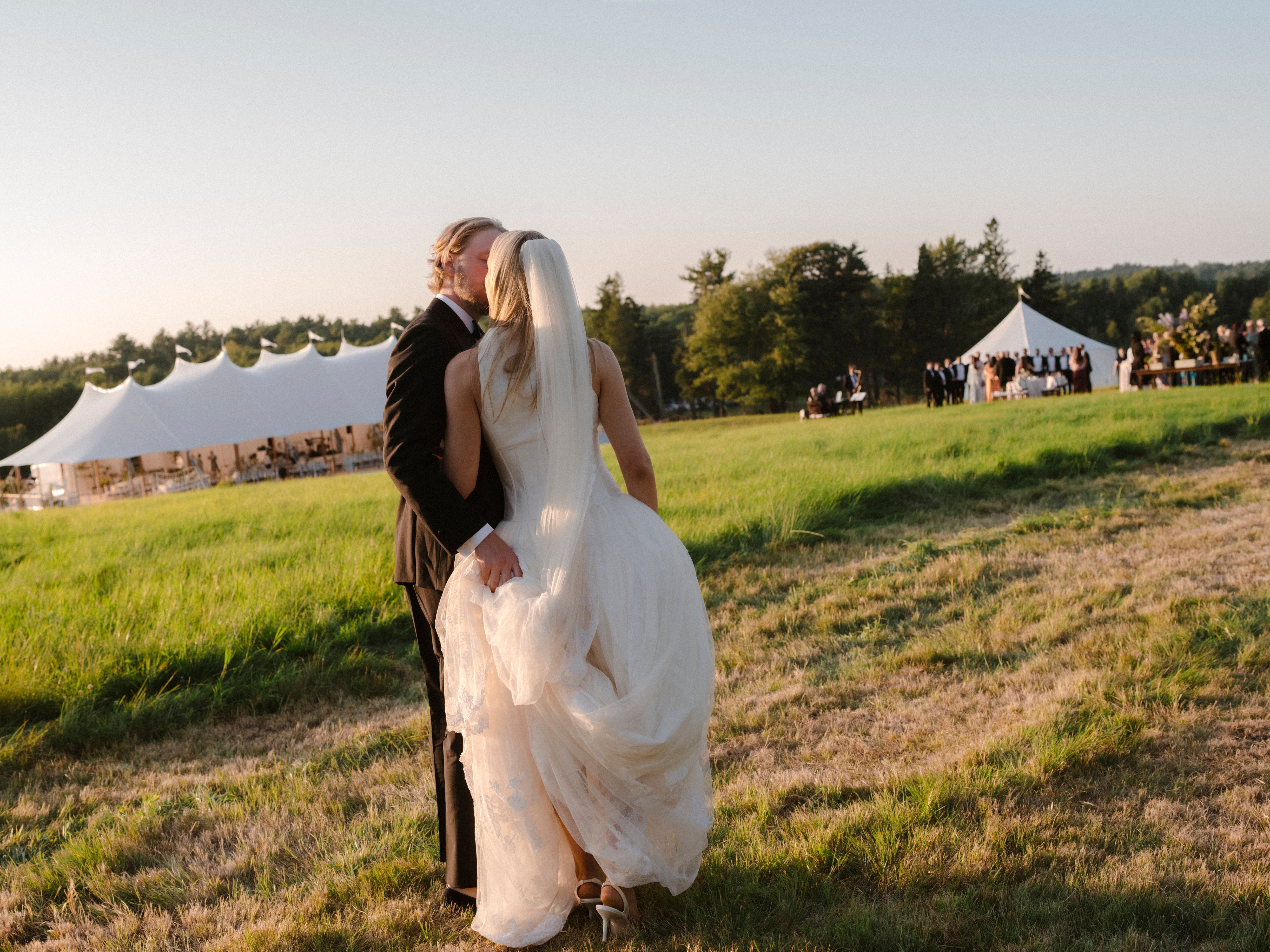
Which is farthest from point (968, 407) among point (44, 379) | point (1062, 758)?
point (44, 379)

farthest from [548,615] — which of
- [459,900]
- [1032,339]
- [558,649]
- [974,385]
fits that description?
[1032,339]

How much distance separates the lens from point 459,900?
256 cm

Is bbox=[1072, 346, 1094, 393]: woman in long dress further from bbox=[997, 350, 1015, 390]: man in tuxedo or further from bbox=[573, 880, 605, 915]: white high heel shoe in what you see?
bbox=[573, 880, 605, 915]: white high heel shoe

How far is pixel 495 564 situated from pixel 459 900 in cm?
114

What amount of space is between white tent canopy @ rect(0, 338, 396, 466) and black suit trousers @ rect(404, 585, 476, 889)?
26.1 metres

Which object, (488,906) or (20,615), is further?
(20,615)

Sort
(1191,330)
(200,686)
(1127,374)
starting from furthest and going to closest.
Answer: (1127,374) → (1191,330) → (200,686)

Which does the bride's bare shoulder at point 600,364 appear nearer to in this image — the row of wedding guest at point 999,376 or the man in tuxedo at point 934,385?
the row of wedding guest at point 999,376

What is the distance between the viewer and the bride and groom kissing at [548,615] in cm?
216

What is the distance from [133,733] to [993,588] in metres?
5.17

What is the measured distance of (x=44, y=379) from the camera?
282ft

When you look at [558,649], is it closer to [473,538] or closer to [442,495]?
[473,538]

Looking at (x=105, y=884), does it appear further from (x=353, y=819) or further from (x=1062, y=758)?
(x=1062, y=758)

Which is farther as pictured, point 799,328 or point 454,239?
point 799,328
